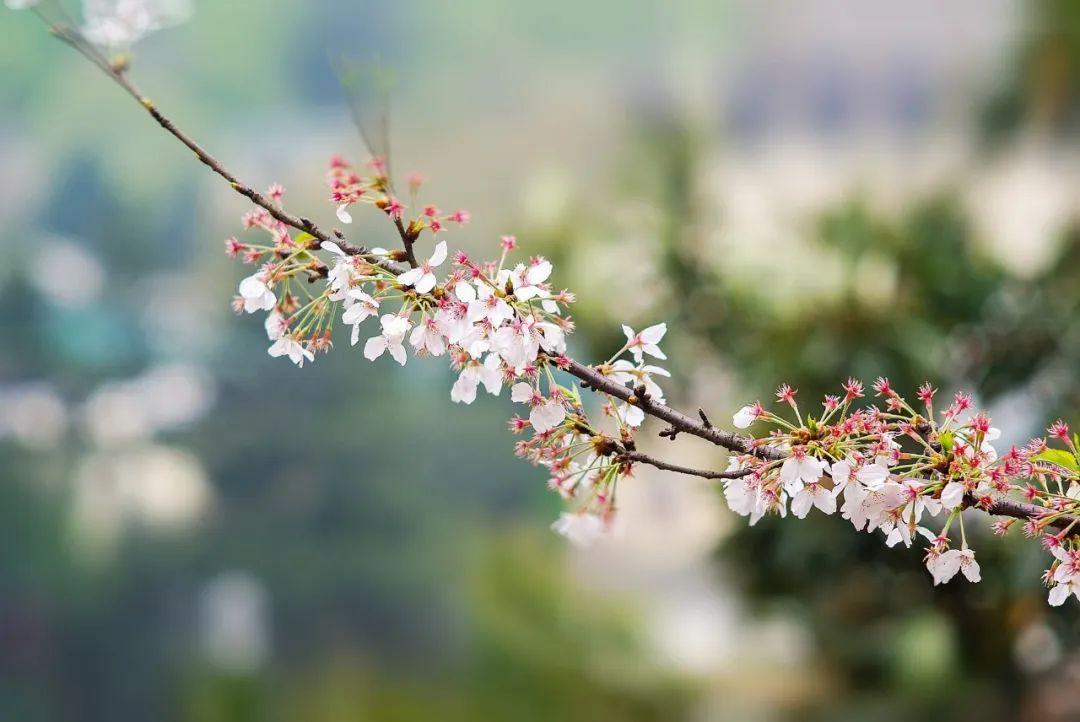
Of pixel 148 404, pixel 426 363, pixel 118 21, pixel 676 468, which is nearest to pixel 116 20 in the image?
pixel 118 21

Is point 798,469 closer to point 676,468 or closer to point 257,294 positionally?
point 676,468

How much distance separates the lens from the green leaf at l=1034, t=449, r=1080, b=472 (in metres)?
0.50

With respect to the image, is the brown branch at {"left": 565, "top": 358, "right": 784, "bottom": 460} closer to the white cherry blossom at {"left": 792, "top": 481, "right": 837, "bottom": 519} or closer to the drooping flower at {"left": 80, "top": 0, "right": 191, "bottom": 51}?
the white cherry blossom at {"left": 792, "top": 481, "right": 837, "bottom": 519}

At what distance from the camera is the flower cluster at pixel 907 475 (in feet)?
1.54

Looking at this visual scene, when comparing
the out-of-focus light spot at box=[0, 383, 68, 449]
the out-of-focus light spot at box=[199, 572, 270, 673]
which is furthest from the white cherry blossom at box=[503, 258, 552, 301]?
the out-of-focus light spot at box=[0, 383, 68, 449]

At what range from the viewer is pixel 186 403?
112 inches

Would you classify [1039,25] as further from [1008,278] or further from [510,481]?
[510,481]

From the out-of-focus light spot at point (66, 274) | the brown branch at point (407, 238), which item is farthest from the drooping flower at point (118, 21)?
the out-of-focus light spot at point (66, 274)

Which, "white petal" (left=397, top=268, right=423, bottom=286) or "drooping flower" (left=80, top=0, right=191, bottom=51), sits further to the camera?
"drooping flower" (left=80, top=0, right=191, bottom=51)

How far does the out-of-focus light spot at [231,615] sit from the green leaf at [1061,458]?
100 inches

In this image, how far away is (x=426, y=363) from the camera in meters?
2.83

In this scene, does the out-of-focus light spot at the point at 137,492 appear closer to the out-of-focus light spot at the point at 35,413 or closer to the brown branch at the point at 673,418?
the out-of-focus light spot at the point at 35,413

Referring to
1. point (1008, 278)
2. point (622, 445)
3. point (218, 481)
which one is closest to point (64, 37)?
point (622, 445)

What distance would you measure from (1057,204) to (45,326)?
2612 mm
